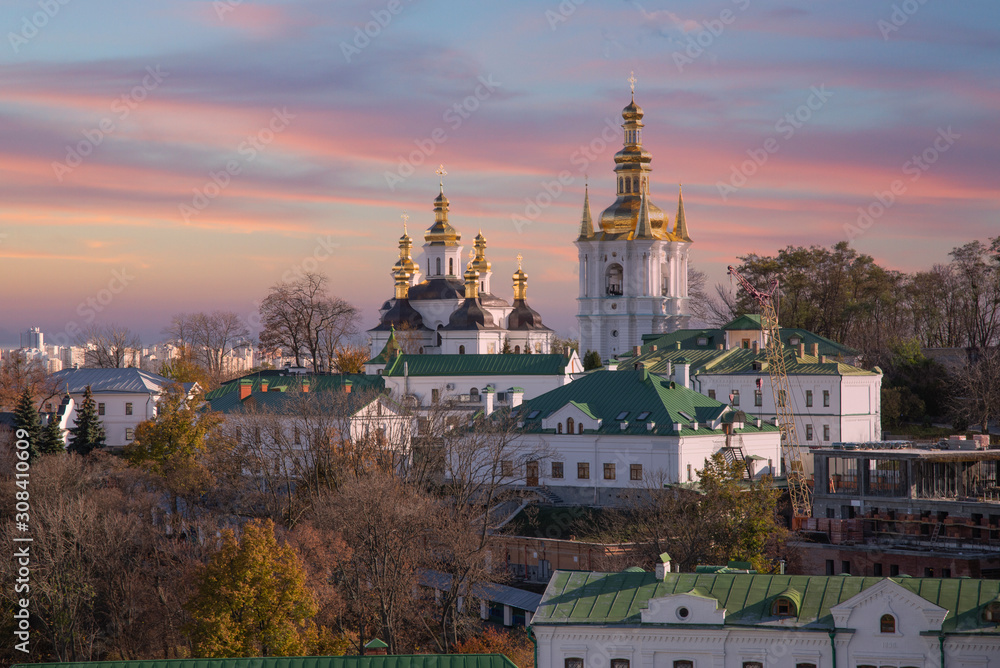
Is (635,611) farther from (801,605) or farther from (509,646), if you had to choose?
(509,646)

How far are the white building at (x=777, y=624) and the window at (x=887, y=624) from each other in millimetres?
23

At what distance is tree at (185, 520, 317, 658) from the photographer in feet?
128

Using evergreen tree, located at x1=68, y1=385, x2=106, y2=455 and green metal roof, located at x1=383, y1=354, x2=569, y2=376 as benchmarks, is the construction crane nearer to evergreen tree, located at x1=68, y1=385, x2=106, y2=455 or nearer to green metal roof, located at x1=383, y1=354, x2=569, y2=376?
green metal roof, located at x1=383, y1=354, x2=569, y2=376

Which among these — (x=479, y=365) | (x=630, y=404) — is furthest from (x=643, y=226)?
(x=630, y=404)

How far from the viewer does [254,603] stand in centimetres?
3988

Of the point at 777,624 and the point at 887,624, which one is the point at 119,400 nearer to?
the point at 777,624

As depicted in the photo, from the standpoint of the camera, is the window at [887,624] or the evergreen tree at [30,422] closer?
the window at [887,624]

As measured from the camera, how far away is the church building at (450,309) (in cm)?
9775

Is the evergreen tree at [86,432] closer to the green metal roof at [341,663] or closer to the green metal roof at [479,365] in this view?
the green metal roof at [479,365]

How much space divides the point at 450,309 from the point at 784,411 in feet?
140

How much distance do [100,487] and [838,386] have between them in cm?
3722

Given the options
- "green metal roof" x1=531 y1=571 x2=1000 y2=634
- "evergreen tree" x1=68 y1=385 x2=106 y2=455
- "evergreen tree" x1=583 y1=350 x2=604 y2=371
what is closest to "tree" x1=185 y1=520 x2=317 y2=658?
"green metal roof" x1=531 y1=571 x2=1000 y2=634

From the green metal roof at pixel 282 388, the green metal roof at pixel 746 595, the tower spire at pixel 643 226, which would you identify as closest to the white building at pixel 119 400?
the green metal roof at pixel 282 388

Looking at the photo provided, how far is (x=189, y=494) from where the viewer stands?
6097 centimetres
